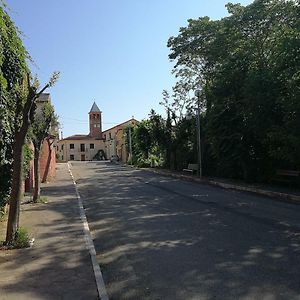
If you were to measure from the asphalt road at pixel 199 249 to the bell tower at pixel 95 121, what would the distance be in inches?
4296

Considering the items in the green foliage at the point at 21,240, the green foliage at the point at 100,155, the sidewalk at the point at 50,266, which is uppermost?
the green foliage at the point at 100,155

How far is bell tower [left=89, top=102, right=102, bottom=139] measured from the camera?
12419 centimetres

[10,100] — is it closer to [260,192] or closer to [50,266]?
[50,266]

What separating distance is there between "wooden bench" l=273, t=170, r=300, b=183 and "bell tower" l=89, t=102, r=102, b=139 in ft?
342

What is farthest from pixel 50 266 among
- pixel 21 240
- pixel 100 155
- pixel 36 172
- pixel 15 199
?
pixel 100 155

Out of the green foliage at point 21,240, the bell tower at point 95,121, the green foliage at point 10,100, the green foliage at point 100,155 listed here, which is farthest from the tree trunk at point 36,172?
the bell tower at point 95,121

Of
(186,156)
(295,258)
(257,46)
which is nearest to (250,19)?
(257,46)

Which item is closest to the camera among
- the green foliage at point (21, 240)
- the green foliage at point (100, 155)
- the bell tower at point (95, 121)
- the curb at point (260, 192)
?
the green foliage at point (21, 240)

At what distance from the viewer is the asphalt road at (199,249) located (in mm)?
6059

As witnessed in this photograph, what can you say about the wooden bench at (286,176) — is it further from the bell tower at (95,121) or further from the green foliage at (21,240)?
the bell tower at (95,121)

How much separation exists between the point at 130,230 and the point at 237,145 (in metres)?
12.9

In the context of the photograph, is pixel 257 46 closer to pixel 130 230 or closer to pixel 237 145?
pixel 237 145

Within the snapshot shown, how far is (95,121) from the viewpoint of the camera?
411 ft

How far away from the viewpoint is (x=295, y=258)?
24.7 feet
